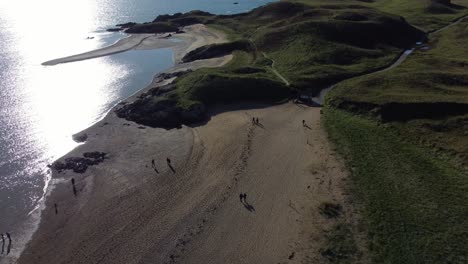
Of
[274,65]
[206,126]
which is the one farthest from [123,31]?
[206,126]

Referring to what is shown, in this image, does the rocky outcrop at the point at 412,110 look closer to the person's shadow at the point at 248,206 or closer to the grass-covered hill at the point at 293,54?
the grass-covered hill at the point at 293,54

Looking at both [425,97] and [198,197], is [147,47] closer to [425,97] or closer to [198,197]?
[425,97]

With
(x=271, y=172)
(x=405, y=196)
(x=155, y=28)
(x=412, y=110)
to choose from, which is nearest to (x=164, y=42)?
(x=155, y=28)

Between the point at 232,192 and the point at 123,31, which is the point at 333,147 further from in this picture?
the point at 123,31

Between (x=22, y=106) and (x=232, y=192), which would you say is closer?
(x=232, y=192)

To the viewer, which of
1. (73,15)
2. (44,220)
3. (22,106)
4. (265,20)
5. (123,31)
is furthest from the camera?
(73,15)

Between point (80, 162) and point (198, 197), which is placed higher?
point (80, 162)

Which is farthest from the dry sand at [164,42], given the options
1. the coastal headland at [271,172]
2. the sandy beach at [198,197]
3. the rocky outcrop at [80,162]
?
the rocky outcrop at [80,162]
